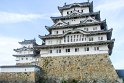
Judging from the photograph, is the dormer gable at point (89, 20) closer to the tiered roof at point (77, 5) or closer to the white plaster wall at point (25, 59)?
the tiered roof at point (77, 5)

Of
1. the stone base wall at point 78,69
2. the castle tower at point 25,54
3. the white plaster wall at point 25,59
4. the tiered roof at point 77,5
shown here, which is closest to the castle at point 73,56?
the stone base wall at point 78,69

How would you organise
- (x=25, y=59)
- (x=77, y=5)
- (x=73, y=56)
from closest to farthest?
1. (x=73, y=56)
2. (x=77, y=5)
3. (x=25, y=59)

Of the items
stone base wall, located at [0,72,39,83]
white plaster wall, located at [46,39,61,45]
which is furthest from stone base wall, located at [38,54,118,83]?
white plaster wall, located at [46,39,61,45]

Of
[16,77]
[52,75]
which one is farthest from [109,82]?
[16,77]

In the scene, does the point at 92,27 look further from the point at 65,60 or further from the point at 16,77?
the point at 16,77

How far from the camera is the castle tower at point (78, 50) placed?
35719 millimetres

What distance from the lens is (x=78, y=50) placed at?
1500 inches

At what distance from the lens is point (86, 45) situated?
3759cm

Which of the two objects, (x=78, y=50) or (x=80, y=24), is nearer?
(x=78, y=50)

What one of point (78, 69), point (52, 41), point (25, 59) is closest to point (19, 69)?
point (52, 41)

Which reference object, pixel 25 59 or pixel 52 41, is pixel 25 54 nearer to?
pixel 25 59

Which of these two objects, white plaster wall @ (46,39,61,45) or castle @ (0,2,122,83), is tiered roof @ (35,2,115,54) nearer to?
castle @ (0,2,122,83)

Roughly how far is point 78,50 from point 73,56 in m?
1.27

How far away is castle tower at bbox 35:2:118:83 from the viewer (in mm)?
35719
